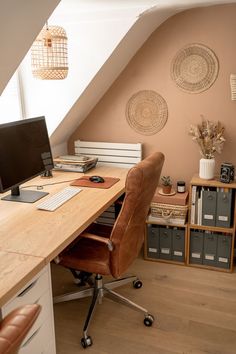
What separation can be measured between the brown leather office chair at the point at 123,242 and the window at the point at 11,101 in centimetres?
129

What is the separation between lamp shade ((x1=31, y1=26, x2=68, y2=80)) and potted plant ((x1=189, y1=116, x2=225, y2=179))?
1199 mm

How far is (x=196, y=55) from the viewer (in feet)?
9.34

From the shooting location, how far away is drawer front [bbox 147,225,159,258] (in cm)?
301

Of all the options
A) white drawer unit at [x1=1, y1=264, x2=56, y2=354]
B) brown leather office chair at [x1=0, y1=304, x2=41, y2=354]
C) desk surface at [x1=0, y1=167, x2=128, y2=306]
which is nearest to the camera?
brown leather office chair at [x1=0, y1=304, x2=41, y2=354]

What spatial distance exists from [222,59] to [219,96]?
29 cm

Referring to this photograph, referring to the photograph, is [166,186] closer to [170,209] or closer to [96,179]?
[170,209]

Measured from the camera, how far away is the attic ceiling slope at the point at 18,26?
1.52 m

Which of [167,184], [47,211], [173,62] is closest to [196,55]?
[173,62]

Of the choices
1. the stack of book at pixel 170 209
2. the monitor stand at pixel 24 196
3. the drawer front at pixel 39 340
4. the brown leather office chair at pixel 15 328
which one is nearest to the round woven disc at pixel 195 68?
the stack of book at pixel 170 209

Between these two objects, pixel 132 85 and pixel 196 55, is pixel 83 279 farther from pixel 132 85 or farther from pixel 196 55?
pixel 196 55

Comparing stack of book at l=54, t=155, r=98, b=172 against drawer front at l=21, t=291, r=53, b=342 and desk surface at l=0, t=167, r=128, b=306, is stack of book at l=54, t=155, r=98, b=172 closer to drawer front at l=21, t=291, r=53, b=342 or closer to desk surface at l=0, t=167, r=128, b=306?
desk surface at l=0, t=167, r=128, b=306

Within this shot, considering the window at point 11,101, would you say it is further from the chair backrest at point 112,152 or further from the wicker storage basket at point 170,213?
the wicker storage basket at point 170,213

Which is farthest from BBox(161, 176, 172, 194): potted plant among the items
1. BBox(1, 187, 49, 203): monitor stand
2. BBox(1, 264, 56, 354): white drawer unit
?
BBox(1, 264, 56, 354): white drawer unit

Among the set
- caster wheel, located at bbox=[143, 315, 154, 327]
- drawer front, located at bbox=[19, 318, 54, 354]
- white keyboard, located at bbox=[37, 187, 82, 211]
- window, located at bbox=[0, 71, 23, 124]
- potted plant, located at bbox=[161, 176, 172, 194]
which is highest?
window, located at bbox=[0, 71, 23, 124]
